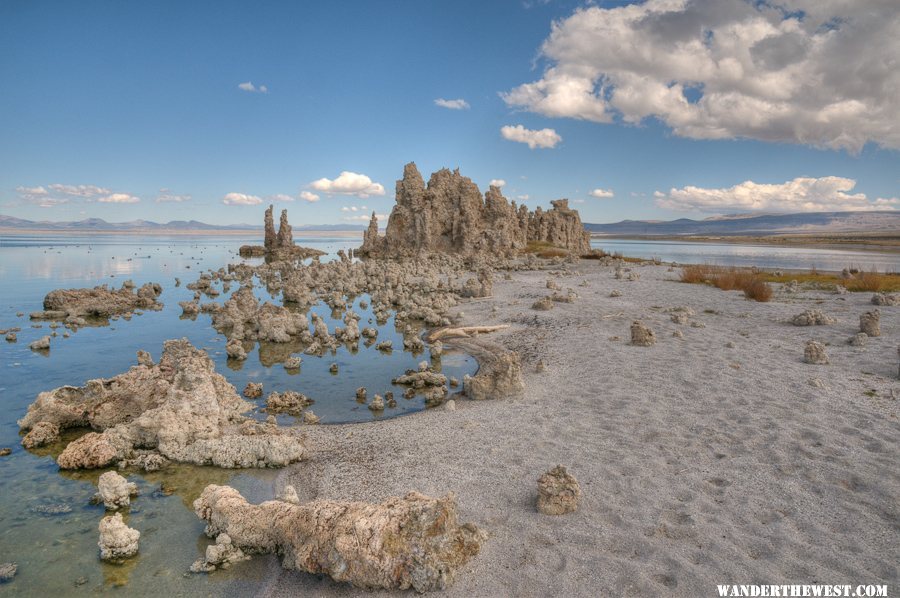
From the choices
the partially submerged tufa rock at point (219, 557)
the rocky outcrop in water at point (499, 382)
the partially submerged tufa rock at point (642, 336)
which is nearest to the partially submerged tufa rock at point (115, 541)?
the partially submerged tufa rock at point (219, 557)

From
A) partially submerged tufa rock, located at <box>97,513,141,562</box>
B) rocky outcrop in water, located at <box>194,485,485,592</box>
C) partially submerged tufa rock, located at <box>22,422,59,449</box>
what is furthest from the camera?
partially submerged tufa rock, located at <box>22,422,59,449</box>

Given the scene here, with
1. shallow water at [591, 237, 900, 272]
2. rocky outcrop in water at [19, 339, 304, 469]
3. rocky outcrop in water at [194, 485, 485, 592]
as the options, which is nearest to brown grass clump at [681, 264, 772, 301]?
shallow water at [591, 237, 900, 272]

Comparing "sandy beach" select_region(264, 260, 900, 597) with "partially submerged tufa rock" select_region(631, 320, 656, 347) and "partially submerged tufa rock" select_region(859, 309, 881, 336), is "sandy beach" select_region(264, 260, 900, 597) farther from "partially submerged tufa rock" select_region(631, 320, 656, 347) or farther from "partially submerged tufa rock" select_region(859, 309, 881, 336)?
"partially submerged tufa rock" select_region(631, 320, 656, 347)

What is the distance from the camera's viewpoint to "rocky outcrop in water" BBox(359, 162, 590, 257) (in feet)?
207

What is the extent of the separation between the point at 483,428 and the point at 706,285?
A: 25.0 m

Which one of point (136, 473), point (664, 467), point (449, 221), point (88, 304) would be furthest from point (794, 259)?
point (136, 473)

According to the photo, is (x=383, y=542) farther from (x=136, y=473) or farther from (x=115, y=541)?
(x=136, y=473)

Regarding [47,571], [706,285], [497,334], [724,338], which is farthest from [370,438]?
[706,285]

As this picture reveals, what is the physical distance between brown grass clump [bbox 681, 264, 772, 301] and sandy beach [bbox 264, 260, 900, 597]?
7809 mm

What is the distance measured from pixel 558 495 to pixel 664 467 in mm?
2177

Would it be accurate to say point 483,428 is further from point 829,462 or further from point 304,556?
point 829,462

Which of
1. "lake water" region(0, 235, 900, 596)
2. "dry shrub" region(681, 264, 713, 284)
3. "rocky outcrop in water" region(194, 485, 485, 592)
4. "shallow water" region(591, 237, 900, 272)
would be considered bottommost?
"lake water" region(0, 235, 900, 596)

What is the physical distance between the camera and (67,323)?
21.7 m

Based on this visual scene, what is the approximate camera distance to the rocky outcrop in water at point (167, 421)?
9133mm
